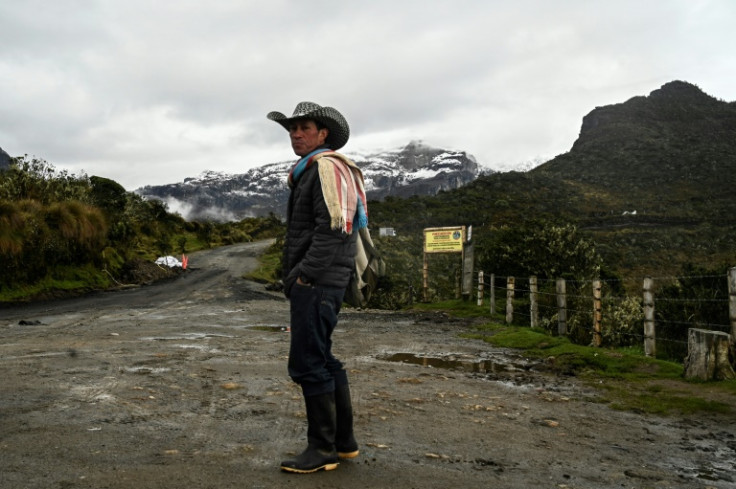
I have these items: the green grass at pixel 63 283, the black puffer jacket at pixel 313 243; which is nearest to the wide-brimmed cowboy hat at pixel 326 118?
the black puffer jacket at pixel 313 243

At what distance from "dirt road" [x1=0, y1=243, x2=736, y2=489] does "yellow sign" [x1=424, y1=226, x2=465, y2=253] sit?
37.7 ft

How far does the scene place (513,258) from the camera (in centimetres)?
1806

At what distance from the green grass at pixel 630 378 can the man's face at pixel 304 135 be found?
12.7ft

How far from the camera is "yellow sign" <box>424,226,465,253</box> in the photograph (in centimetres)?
1977

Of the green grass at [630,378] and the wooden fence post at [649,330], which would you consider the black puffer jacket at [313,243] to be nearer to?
the green grass at [630,378]

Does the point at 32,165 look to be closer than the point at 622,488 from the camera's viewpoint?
No

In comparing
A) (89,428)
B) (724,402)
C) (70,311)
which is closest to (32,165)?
(70,311)

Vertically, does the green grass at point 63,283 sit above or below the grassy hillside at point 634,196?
below

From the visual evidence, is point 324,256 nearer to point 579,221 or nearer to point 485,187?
point 579,221

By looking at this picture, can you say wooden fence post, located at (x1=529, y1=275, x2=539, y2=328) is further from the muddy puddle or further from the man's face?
the man's face

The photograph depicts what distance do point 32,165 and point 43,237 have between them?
5.37 metres

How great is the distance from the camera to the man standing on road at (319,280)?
3.16 metres

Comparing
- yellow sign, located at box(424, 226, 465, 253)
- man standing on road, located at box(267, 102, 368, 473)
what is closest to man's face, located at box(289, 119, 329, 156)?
man standing on road, located at box(267, 102, 368, 473)

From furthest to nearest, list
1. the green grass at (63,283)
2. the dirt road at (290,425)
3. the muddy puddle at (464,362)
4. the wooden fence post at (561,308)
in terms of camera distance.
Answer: the green grass at (63,283), the wooden fence post at (561,308), the muddy puddle at (464,362), the dirt road at (290,425)
